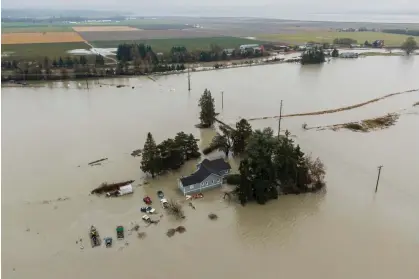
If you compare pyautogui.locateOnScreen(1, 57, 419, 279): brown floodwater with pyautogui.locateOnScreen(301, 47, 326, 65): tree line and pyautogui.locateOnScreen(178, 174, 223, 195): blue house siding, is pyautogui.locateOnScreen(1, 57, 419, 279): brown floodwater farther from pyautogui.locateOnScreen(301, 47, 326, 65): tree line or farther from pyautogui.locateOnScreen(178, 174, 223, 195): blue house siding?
pyautogui.locateOnScreen(301, 47, 326, 65): tree line

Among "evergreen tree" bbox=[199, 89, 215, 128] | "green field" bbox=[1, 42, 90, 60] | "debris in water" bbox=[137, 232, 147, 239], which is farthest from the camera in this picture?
"green field" bbox=[1, 42, 90, 60]

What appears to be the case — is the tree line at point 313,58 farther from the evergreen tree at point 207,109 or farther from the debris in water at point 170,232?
the debris in water at point 170,232

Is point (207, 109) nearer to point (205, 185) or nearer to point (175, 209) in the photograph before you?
point (205, 185)

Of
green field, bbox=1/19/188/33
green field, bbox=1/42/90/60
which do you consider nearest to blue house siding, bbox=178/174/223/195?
green field, bbox=1/42/90/60

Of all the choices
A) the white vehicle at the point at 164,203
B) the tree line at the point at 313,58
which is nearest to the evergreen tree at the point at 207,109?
the white vehicle at the point at 164,203

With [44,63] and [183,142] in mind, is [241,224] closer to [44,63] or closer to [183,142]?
[183,142]

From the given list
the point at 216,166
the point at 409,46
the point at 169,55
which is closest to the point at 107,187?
the point at 216,166
